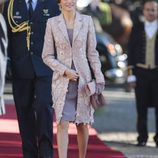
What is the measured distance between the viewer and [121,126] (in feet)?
48.7

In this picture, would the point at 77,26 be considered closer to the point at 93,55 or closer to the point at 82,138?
the point at 93,55

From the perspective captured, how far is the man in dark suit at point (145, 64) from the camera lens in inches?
477

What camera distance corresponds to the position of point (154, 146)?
12.1m

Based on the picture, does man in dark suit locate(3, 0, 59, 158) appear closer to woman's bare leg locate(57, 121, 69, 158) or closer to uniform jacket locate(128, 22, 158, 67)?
woman's bare leg locate(57, 121, 69, 158)

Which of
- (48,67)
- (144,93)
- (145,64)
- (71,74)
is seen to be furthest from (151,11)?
(71,74)

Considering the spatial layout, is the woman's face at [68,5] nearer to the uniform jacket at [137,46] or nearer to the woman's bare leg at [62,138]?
the woman's bare leg at [62,138]

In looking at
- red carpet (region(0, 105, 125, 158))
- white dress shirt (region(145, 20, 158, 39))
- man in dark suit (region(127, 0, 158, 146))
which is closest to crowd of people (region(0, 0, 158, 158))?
red carpet (region(0, 105, 125, 158))

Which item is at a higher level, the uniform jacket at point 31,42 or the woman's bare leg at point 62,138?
the uniform jacket at point 31,42

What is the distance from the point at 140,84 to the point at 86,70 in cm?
354

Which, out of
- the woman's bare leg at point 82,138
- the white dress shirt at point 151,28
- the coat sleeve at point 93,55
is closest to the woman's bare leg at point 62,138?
the woman's bare leg at point 82,138

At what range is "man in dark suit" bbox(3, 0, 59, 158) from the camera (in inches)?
353

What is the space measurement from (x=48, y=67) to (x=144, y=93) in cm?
335

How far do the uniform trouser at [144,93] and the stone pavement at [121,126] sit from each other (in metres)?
0.25

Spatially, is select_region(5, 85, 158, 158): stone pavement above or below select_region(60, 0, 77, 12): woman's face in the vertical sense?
below
